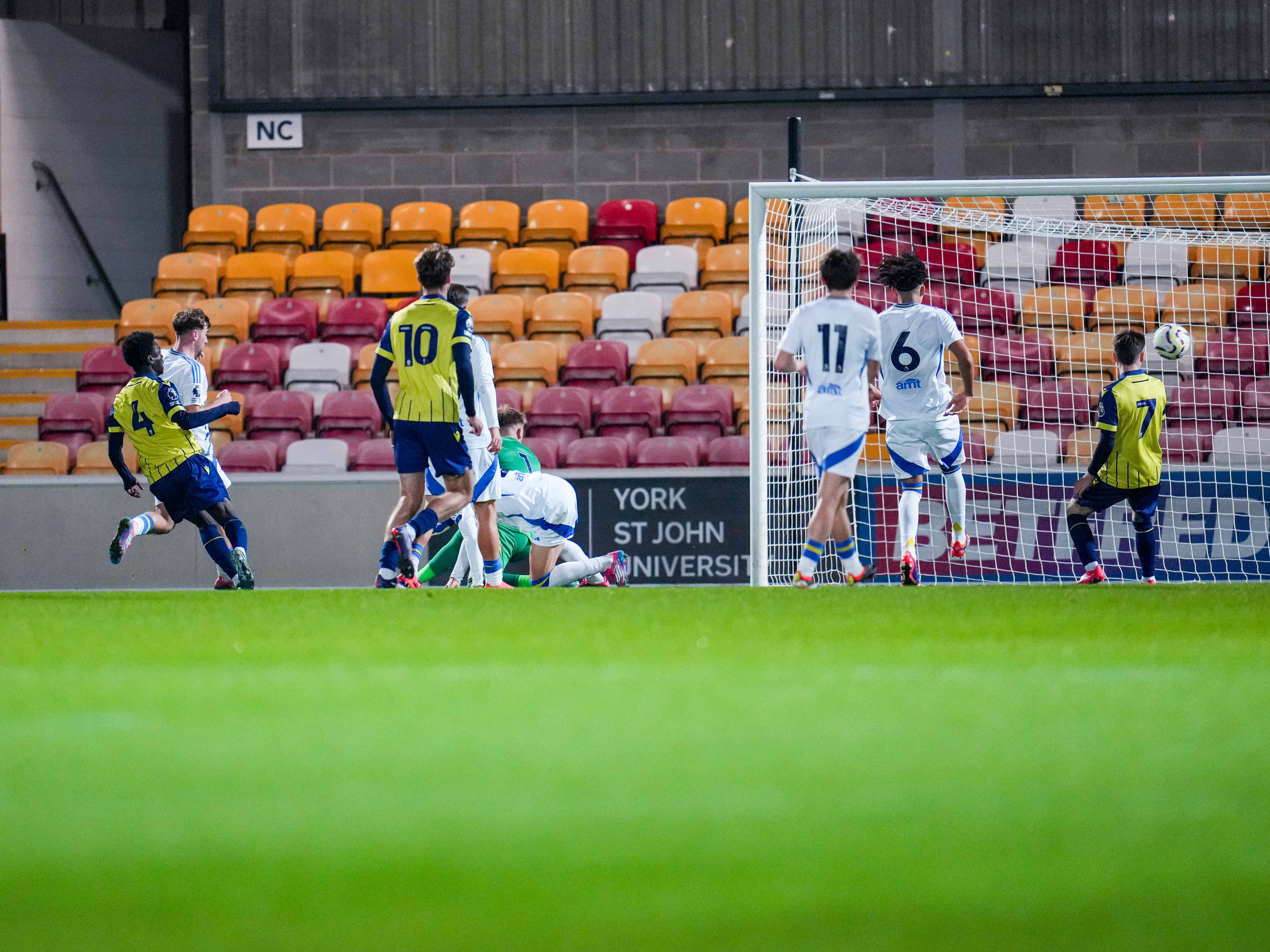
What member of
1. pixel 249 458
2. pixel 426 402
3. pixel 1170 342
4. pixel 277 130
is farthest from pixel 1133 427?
pixel 277 130

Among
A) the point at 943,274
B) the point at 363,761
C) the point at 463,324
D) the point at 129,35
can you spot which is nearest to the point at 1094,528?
the point at 943,274

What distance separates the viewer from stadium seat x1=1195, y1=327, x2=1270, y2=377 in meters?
11.2

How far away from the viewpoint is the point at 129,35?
688 inches

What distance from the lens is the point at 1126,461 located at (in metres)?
8.62

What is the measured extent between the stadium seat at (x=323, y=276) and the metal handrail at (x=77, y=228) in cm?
341

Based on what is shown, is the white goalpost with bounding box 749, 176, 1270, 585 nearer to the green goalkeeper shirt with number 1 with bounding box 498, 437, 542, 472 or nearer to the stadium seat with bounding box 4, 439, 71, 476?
the green goalkeeper shirt with number 1 with bounding box 498, 437, 542, 472

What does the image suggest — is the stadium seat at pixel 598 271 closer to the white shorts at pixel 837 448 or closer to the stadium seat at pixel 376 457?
the stadium seat at pixel 376 457

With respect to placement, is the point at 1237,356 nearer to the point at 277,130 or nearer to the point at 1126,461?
the point at 1126,461

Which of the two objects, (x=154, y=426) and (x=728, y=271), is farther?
(x=728, y=271)

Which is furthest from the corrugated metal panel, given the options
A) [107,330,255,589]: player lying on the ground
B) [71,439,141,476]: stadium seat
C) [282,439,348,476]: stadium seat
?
[107,330,255,589]: player lying on the ground

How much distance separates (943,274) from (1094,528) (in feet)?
8.21

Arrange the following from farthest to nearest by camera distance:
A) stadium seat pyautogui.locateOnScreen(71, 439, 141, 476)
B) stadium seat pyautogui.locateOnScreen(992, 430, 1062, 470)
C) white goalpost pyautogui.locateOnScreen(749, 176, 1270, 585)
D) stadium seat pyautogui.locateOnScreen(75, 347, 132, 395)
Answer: stadium seat pyautogui.locateOnScreen(75, 347, 132, 395), stadium seat pyautogui.locateOnScreen(71, 439, 141, 476), stadium seat pyautogui.locateOnScreen(992, 430, 1062, 470), white goalpost pyautogui.locateOnScreen(749, 176, 1270, 585)

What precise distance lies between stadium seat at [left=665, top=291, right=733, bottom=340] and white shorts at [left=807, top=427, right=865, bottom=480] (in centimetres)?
611

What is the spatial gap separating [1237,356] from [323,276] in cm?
861
